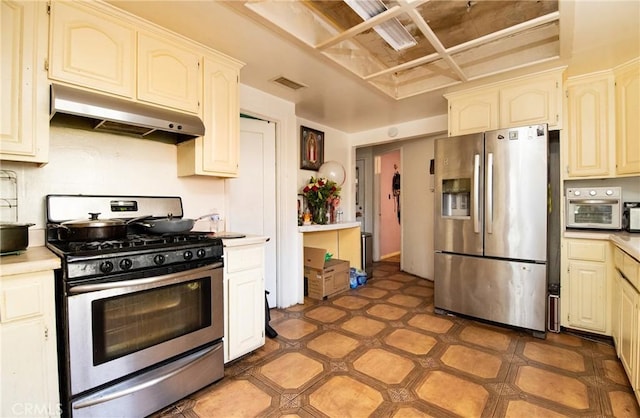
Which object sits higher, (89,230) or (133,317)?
(89,230)

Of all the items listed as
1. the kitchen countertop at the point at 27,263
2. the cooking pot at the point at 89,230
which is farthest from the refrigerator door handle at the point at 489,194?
the kitchen countertop at the point at 27,263

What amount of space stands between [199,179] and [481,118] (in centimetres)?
272

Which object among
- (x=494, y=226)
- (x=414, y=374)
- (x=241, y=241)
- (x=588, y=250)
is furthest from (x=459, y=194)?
(x=241, y=241)

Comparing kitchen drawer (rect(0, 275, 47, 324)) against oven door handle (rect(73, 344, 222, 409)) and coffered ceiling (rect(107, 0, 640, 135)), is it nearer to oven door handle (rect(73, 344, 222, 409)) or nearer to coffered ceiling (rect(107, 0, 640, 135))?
oven door handle (rect(73, 344, 222, 409))

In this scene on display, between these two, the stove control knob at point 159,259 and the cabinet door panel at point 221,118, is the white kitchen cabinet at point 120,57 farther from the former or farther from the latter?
the stove control knob at point 159,259

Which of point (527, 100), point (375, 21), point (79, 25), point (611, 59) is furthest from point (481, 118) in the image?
point (79, 25)

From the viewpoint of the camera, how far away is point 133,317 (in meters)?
1.57

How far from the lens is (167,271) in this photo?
166 cm

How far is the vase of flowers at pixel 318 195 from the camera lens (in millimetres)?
3825

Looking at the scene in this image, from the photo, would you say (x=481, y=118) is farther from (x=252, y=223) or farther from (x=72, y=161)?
(x=72, y=161)

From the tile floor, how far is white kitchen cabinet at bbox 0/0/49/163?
1.60 metres

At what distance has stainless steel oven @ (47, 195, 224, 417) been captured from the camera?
1386mm

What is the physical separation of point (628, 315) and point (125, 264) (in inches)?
116

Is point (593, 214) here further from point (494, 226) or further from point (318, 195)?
point (318, 195)
